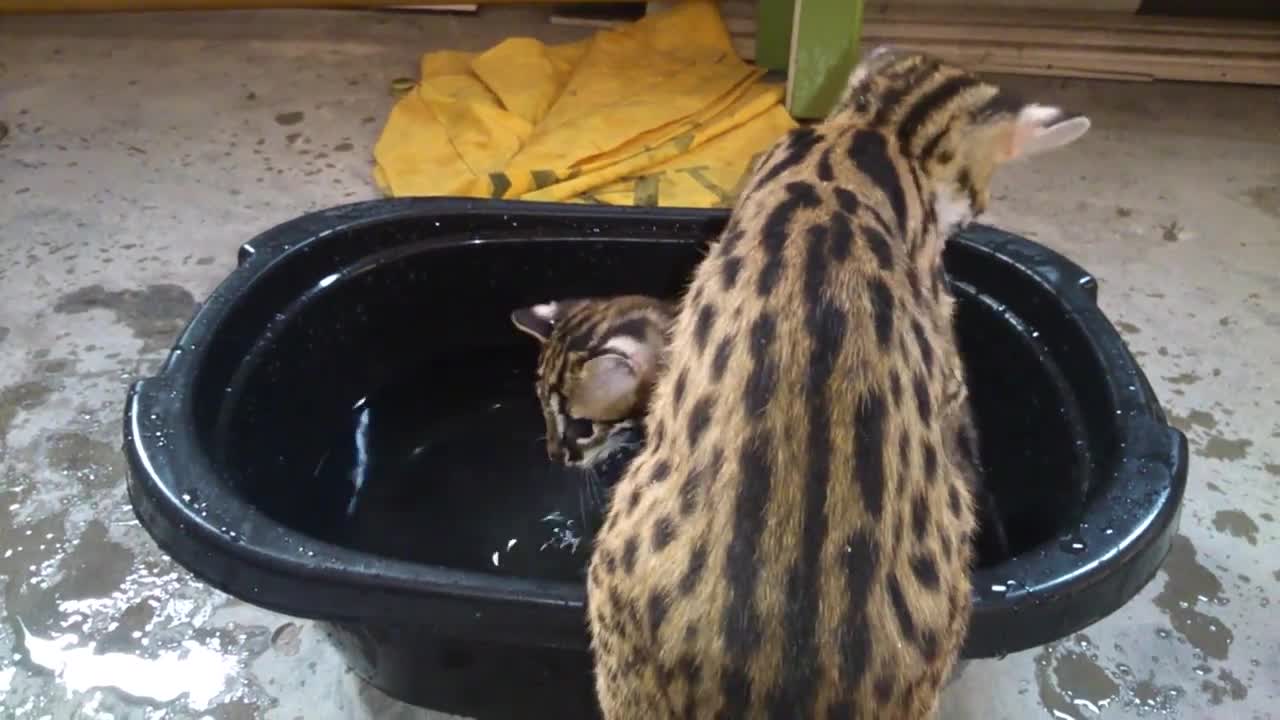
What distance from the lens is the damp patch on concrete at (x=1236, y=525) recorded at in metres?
1.88

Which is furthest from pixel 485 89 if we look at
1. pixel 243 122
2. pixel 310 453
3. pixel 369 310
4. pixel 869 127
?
pixel 869 127

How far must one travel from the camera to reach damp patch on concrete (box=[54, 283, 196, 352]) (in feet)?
7.40

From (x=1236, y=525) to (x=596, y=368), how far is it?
1.15 m

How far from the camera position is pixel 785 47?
293 cm

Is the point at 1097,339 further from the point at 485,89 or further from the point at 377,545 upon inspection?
the point at 485,89

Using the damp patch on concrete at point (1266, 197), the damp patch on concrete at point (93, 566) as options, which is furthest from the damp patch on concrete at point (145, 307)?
the damp patch on concrete at point (1266, 197)

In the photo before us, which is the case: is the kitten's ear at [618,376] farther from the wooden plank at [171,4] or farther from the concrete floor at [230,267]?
the wooden plank at [171,4]

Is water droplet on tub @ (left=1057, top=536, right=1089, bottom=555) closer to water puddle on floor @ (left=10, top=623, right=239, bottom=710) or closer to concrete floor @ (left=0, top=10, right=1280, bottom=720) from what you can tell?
concrete floor @ (left=0, top=10, right=1280, bottom=720)

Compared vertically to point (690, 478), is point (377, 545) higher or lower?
lower

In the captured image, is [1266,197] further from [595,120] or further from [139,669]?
[139,669]

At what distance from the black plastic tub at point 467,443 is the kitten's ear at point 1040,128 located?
0.65 feet

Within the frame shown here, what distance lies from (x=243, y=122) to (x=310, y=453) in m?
1.44

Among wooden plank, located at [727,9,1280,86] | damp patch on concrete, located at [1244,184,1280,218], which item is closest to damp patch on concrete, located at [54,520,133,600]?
wooden plank, located at [727,9,1280,86]

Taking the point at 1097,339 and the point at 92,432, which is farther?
the point at 92,432
